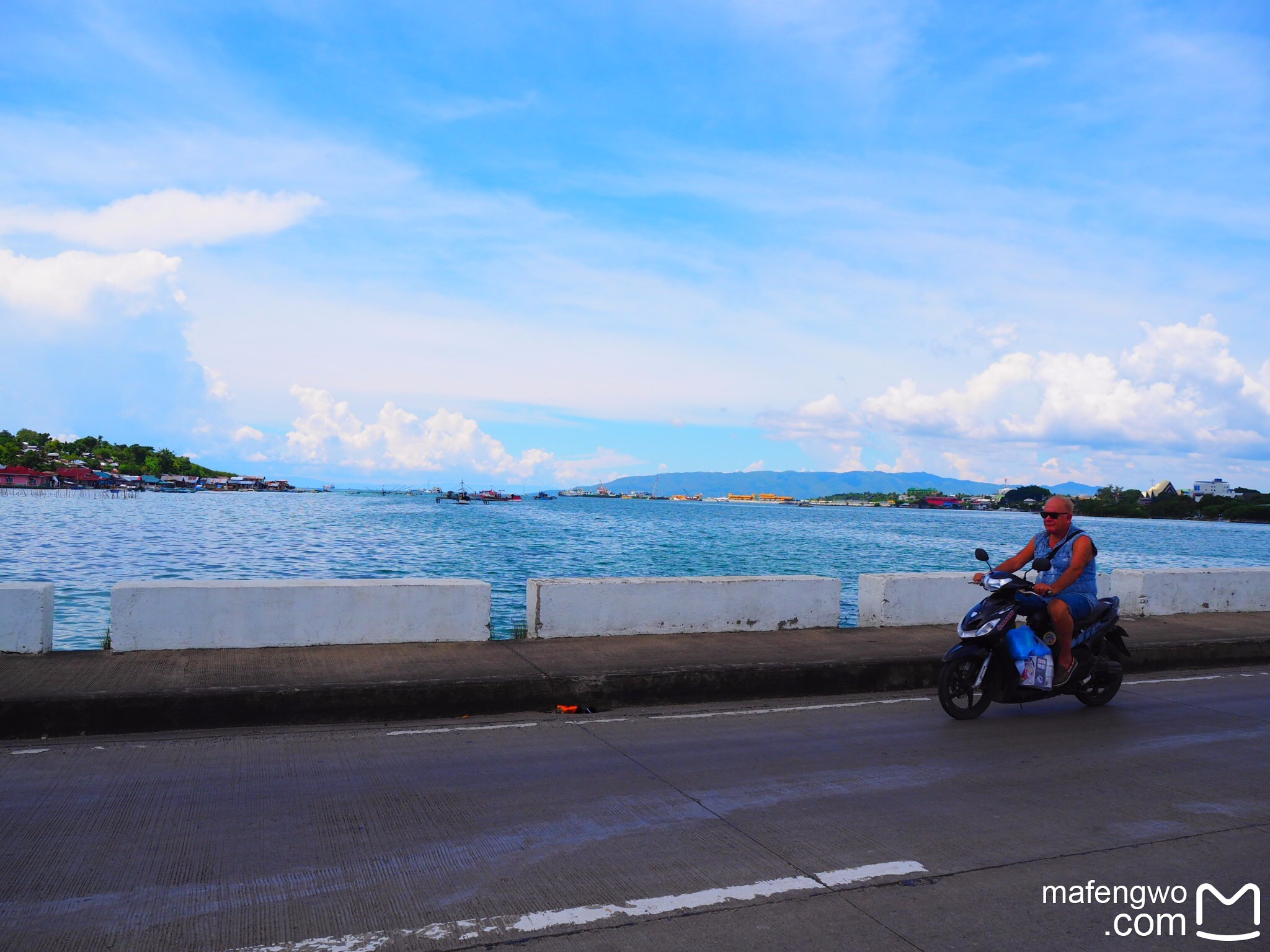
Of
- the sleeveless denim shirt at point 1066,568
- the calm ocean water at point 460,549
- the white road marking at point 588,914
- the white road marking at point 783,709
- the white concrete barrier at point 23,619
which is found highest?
the sleeveless denim shirt at point 1066,568

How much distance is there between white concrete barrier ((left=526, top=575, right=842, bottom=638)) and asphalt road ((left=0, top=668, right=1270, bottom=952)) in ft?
7.92

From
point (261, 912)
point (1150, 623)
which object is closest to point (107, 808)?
point (261, 912)

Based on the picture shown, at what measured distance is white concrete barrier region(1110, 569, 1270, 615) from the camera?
→ 1320 cm

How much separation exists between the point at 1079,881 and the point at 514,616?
16630mm

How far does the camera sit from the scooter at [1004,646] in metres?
7.75

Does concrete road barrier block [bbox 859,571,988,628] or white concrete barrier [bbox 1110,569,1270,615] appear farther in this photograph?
white concrete barrier [bbox 1110,569,1270,615]

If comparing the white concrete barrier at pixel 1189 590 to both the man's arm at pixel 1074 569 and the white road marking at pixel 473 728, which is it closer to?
the man's arm at pixel 1074 569

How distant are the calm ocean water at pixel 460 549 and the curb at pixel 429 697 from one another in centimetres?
971

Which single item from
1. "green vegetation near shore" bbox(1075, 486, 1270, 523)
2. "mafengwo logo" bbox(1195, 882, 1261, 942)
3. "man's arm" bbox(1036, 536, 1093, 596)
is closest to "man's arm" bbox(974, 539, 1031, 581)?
"man's arm" bbox(1036, 536, 1093, 596)

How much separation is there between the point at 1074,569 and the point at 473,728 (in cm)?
504

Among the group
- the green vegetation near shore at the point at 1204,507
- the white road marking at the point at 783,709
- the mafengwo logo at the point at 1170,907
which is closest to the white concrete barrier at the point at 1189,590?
the white road marking at the point at 783,709

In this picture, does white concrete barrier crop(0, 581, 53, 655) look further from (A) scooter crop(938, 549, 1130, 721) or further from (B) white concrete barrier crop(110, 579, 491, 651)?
(A) scooter crop(938, 549, 1130, 721)

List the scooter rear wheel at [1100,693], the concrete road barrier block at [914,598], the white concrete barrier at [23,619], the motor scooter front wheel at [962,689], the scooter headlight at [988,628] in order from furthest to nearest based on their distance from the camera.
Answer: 1. the concrete road barrier block at [914,598]
2. the scooter rear wheel at [1100,693]
3. the white concrete barrier at [23,619]
4. the motor scooter front wheel at [962,689]
5. the scooter headlight at [988,628]

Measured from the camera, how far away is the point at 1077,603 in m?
8.17
